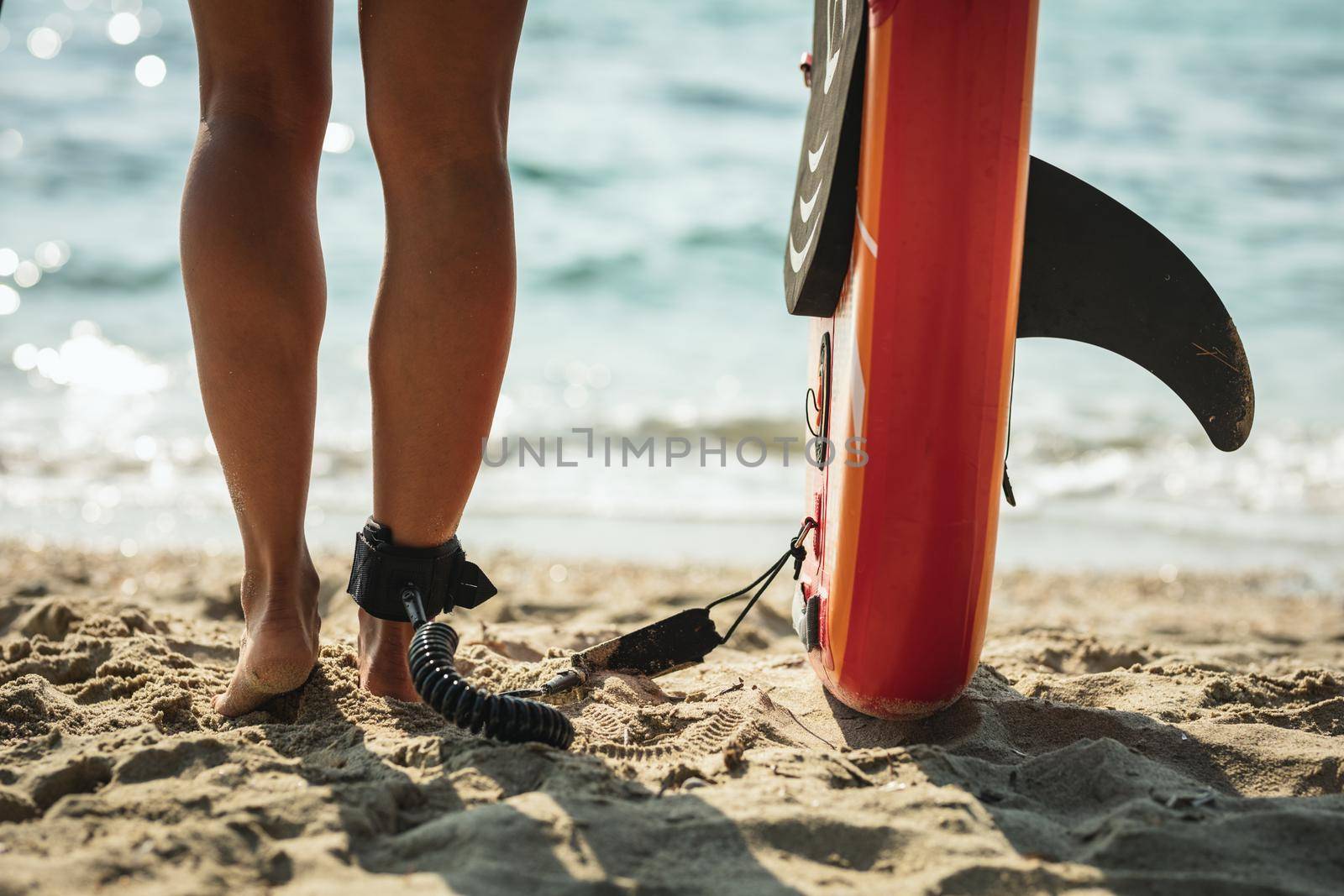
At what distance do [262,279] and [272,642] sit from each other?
0.47 meters

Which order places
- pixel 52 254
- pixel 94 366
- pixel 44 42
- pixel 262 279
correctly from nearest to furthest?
pixel 262 279 → pixel 94 366 → pixel 52 254 → pixel 44 42

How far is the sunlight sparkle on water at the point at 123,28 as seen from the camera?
10.0 metres

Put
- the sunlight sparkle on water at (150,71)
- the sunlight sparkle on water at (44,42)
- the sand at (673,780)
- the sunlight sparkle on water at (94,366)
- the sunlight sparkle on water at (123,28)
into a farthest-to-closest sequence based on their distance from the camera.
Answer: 1. the sunlight sparkle on water at (123,28)
2. the sunlight sparkle on water at (44,42)
3. the sunlight sparkle on water at (150,71)
4. the sunlight sparkle on water at (94,366)
5. the sand at (673,780)

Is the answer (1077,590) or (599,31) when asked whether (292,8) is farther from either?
(599,31)

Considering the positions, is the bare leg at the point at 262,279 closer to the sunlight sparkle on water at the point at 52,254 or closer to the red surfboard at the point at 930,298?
the red surfboard at the point at 930,298

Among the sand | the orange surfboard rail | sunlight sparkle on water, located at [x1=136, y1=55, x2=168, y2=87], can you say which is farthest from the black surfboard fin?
sunlight sparkle on water, located at [x1=136, y1=55, x2=168, y2=87]

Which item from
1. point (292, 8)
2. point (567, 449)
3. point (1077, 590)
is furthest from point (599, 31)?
point (292, 8)

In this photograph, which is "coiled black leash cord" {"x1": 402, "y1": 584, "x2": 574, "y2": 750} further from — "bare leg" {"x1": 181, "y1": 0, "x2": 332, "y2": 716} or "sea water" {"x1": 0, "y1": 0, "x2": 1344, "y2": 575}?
"sea water" {"x1": 0, "y1": 0, "x2": 1344, "y2": 575}

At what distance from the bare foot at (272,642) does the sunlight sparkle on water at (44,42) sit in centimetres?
1029

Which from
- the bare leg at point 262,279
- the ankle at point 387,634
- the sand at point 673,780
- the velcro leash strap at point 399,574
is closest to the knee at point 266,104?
the bare leg at point 262,279

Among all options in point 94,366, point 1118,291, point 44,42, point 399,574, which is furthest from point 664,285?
point 44,42

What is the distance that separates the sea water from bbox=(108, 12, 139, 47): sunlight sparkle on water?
37 millimetres

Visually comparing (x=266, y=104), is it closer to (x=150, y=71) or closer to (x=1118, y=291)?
(x=1118, y=291)

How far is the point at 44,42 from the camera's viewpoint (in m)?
9.91
